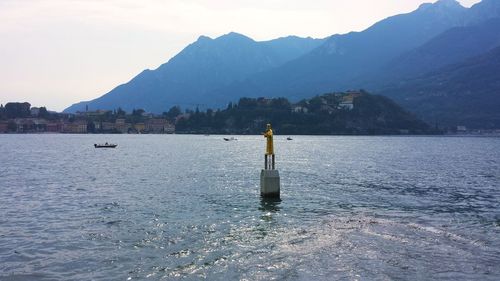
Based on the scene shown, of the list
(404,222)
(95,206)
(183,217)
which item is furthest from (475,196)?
(95,206)

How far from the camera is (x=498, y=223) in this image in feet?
103

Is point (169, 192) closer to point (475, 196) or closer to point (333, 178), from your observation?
point (333, 178)

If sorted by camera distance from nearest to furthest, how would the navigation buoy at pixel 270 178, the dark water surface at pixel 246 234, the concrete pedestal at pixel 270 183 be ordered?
the dark water surface at pixel 246 234 → the navigation buoy at pixel 270 178 → the concrete pedestal at pixel 270 183

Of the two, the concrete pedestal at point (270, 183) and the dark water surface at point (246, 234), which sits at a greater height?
the concrete pedestal at point (270, 183)

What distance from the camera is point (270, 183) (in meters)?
39.9

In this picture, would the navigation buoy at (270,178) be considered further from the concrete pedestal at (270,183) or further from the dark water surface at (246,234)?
the dark water surface at (246,234)

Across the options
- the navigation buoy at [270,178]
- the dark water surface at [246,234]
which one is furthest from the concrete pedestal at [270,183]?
the dark water surface at [246,234]

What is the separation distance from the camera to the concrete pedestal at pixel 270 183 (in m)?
39.7

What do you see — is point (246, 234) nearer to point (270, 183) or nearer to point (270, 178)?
point (270, 178)

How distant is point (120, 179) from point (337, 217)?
36402mm

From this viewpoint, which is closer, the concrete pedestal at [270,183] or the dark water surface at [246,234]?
the dark water surface at [246,234]

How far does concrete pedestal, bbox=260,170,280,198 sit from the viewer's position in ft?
130

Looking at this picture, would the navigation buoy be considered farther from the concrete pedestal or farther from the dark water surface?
the dark water surface

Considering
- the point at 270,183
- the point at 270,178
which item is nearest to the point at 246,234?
the point at 270,178
